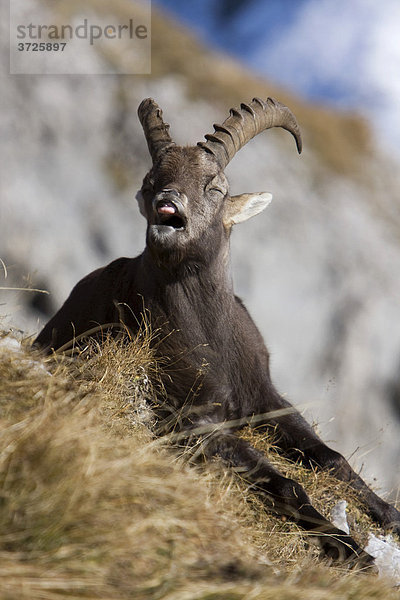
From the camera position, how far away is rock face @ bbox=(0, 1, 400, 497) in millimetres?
26734

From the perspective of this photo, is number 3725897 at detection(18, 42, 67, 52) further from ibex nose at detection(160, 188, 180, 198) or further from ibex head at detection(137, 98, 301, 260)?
ibex nose at detection(160, 188, 180, 198)

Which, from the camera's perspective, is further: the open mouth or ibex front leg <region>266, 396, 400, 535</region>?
the open mouth

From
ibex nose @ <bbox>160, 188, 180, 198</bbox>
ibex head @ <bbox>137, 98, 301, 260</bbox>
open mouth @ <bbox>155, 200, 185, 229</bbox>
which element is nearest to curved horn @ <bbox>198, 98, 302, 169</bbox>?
ibex head @ <bbox>137, 98, 301, 260</bbox>

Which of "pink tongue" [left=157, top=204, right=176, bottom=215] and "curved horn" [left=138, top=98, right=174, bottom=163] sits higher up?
"curved horn" [left=138, top=98, right=174, bottom=163]

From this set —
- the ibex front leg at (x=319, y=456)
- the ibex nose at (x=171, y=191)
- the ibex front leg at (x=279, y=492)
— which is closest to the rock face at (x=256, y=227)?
the ibex front leg at (x=319, y=456)

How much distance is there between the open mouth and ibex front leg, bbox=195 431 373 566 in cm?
201

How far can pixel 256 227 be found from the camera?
29.3 metres

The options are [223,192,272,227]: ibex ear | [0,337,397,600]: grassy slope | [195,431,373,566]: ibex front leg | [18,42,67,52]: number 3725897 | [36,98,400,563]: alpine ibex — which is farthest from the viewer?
[18,42,67,52]: number 3725897

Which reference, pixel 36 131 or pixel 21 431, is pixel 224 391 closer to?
pixel 21 431

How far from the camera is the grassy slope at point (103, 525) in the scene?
3.18 metres

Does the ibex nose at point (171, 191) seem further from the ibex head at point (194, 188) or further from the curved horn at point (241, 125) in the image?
the curved horn at point (241, 125)

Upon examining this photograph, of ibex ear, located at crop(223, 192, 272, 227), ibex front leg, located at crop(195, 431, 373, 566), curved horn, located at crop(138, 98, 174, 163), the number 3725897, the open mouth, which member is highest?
the number 3725897

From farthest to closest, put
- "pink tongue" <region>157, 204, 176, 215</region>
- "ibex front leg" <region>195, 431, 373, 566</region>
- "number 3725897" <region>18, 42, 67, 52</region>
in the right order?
"number 3725897" <region>18, 42, 67, 52</region> → "pink tongue" <region>157, 204, 176, 215</region> → "ibex front leg" <region>195, 431, 373, 566</region>

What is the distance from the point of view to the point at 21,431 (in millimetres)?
3639
